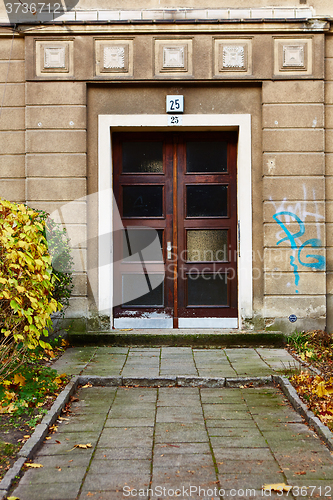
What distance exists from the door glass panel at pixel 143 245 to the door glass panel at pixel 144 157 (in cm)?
96

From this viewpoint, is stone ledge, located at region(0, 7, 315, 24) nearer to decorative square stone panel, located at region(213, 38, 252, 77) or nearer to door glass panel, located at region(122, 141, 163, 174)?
decorative square stone panel, located at region(213, 38, 252, 77)

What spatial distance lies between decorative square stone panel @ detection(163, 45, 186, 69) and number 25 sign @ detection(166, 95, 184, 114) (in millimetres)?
460

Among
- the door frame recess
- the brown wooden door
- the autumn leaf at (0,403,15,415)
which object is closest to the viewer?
the autumn leaf at (0,403,15,415)

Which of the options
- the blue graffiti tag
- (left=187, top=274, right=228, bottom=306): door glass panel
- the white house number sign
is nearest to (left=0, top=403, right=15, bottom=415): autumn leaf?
(left=187, top=274, right=228, bottom=306): door glass panel

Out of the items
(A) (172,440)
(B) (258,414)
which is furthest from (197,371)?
(A) (172,440)

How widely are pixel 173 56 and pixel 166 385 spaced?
4.78 metres

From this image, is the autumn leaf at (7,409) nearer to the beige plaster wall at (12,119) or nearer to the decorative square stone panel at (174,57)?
the beige plaster wall at (12,119)

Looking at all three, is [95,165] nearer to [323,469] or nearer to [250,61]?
[250,61]

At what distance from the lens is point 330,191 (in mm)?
6766

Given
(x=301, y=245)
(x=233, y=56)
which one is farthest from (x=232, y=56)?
(x=301, y=245)

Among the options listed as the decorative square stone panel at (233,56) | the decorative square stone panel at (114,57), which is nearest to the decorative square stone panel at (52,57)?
the decorative square stone panel at (114,57)

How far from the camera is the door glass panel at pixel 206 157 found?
710 centimetres

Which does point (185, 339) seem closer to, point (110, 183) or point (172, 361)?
point (172, 361)

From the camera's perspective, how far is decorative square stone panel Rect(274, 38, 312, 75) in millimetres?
6676
